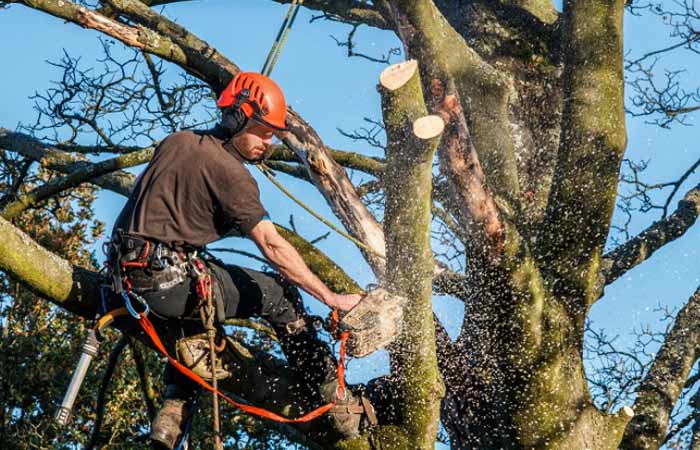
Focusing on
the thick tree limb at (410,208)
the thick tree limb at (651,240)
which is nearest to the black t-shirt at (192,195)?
the thick tree limb at (410,208)

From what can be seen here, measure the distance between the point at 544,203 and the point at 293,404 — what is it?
2169 mm

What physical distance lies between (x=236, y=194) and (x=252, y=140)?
1.30 ft

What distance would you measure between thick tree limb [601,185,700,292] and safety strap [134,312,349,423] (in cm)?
206

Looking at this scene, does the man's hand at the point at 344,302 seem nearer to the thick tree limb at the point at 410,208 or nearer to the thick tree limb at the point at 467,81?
the thick tree limb at the point at 410,208

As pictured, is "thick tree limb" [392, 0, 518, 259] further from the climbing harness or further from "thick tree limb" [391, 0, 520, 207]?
the climbing harness

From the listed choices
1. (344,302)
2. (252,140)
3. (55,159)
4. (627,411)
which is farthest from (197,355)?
(55,159)

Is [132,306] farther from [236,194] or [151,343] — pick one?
[236,194]

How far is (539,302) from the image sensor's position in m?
4.91

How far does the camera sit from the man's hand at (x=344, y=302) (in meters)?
4.42

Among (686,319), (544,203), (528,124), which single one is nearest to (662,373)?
(686,319)

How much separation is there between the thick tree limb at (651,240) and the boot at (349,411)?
1917 mm

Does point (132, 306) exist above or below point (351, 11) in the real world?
below

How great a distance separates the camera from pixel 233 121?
14.6 ft

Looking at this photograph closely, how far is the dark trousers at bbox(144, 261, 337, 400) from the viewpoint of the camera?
441cm
